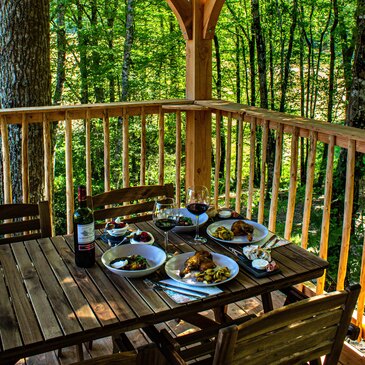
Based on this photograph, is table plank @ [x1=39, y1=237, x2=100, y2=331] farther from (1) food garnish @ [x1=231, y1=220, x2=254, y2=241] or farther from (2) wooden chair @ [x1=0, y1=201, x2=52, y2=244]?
(1) food garnish @ [x1=231, y1=220, x2=254, y2=241]

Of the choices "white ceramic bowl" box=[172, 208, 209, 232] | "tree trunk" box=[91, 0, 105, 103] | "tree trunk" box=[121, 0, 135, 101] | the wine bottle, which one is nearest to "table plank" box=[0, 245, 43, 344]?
the wine bottle

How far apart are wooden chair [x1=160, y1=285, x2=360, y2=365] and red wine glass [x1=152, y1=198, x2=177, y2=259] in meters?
0.49

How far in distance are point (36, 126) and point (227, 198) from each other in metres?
1.99

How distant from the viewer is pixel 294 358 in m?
1.58

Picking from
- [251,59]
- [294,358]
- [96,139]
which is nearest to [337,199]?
[294,358]

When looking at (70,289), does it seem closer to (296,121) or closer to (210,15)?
(296,121)

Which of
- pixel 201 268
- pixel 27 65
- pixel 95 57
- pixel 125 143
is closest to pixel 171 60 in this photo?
pixel 95 57

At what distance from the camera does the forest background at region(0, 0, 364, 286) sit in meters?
10.1

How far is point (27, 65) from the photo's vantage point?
14.7 feet

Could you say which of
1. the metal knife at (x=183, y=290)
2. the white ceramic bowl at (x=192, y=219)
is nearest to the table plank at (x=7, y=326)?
the metal knife at (x=183, y=290)

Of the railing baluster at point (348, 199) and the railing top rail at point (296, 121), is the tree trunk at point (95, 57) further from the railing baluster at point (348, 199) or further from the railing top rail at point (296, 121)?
the railing baluster at point (348, 199)

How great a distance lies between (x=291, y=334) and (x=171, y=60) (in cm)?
991

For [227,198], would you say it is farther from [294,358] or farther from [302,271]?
[294,358]

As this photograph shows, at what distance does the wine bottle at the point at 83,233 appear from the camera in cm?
180
